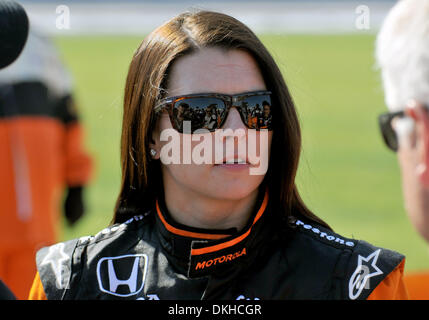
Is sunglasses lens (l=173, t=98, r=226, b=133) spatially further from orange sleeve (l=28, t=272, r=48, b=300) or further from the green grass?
orange sleeve (l=28, t=272, r=48, b=300)

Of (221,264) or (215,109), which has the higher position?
(215,109)

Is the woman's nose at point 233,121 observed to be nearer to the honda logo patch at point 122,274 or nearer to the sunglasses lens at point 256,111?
the sunglasses lens at point 256,111

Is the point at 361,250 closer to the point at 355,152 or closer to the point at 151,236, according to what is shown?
the point at 151,236

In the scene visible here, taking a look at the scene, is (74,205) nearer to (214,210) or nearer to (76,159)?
(76,159)

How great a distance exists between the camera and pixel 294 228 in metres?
1.96

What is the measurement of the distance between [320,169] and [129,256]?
22.2 ft

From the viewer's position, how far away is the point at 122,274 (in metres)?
1.93

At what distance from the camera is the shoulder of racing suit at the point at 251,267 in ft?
5.92

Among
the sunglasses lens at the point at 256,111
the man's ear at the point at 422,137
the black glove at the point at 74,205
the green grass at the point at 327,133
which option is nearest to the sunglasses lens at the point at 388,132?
the man's ear at the point at 422,137

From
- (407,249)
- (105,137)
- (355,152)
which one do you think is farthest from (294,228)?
(105,137)

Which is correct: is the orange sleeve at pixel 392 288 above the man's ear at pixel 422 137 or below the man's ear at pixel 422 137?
below

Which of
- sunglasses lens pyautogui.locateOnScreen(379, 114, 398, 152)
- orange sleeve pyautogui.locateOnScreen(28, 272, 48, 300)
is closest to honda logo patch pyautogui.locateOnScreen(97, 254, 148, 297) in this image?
orange sleeve pyautogui.locateOnScreen(28, 272, 48, 300)

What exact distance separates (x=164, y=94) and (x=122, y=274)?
524 mm

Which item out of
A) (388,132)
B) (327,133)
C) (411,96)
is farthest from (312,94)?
(411,96)
